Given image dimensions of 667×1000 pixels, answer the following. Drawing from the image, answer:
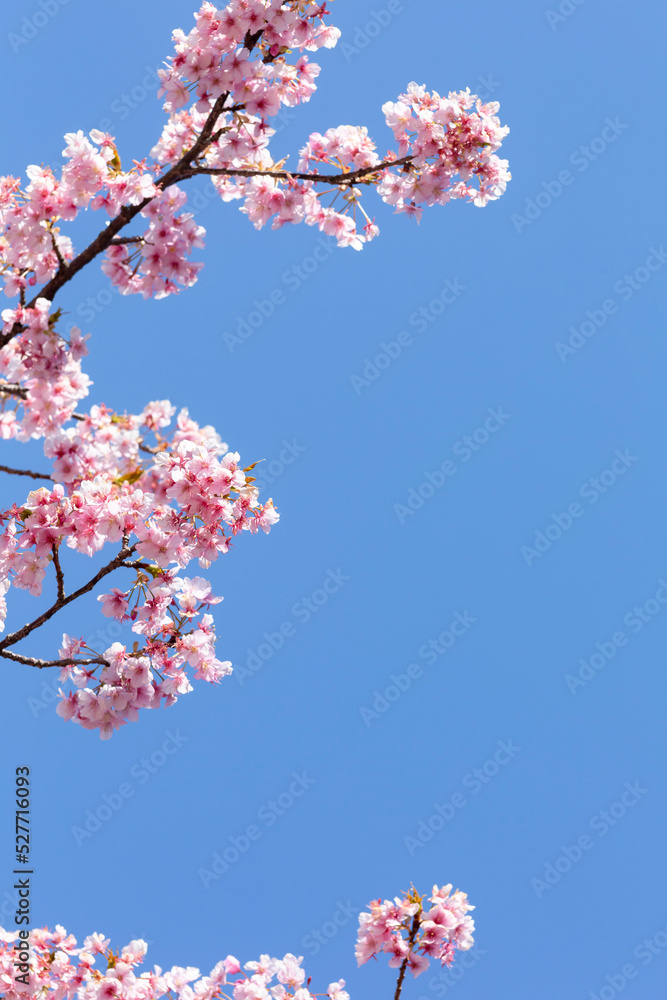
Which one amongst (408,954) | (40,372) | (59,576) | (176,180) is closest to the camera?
(40,372)

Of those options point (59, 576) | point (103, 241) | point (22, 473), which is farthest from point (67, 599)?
point (103, 241)

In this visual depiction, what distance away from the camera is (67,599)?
5.30 m

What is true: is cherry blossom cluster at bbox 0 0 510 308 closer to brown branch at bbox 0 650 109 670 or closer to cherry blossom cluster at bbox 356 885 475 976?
brown branch at bbox 0 650 109 670

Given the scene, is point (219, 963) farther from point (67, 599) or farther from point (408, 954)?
point (67, 599)

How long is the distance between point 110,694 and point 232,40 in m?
4.87

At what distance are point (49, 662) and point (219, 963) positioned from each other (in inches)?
138

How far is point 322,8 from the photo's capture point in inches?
213

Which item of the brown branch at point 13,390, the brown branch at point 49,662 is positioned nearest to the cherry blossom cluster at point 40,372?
the brown branch at point 13,390

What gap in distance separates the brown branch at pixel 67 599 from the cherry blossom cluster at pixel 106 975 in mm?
2791

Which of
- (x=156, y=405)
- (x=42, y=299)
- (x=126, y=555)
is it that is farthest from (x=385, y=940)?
(x=42, y=299)

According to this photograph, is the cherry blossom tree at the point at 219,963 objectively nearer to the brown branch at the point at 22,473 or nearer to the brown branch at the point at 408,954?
the brown branch at the point at 408,954

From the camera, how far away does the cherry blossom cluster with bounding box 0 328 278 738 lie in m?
4.16

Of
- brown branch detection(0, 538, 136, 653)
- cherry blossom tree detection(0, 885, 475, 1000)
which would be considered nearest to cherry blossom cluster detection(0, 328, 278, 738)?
brown branch detection(0, 538, 136, 653)

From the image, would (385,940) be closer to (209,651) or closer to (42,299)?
(209,651)
